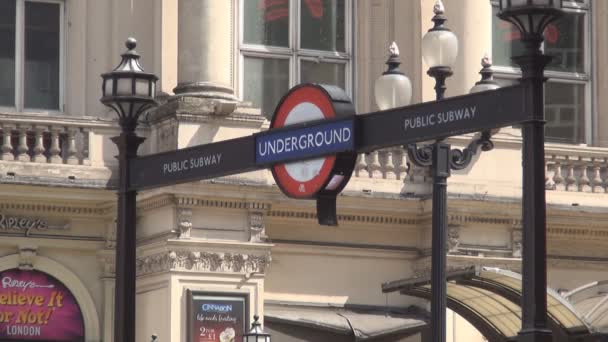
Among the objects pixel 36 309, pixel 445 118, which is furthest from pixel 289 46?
pixel 445 118

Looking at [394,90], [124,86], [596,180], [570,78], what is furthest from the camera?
[570,78]

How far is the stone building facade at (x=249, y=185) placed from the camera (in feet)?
81.4

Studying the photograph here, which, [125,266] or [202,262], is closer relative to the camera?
[125,266]

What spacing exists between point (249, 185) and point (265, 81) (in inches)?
108

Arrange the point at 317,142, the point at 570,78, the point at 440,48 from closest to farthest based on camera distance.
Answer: the point at 317,142, the point at 440,48, the point at 570,78

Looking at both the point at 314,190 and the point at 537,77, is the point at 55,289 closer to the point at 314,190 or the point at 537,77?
the point at 314,190

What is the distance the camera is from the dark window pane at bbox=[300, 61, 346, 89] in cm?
2742

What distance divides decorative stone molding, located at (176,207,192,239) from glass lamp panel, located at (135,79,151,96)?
912cm

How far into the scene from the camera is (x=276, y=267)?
2589cm

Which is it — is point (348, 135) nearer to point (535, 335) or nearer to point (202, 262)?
point (535, 335)

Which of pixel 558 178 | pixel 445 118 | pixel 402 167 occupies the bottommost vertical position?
A: pixel 445 118

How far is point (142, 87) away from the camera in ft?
50.7

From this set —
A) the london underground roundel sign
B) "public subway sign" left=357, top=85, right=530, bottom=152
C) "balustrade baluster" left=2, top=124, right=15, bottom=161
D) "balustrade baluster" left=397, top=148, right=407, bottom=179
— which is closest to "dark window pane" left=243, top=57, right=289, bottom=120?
"balustrade baluster" left=397, top=148, right=407, bottom=179

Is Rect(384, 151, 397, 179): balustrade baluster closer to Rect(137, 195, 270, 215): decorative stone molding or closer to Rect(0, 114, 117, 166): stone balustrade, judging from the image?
Rect(137, 195, 270, 215): decorative stone molding
